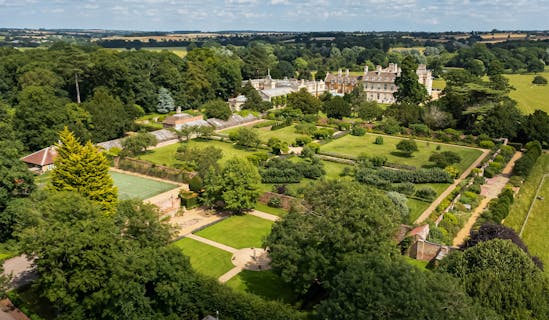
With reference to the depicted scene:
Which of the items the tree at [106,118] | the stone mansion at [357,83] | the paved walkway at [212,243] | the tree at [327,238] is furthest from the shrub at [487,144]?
the tree at [106,118]

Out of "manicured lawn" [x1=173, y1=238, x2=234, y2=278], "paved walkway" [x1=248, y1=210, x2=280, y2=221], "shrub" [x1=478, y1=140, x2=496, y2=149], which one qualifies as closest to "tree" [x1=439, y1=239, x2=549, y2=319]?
"manicured lawn" [x1=173, y1=238, x2=234, y2=278]

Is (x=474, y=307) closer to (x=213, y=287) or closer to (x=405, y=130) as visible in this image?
(x=213, y=287)

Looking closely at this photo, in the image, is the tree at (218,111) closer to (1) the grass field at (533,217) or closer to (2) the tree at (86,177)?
(2) the tree at (86,177)

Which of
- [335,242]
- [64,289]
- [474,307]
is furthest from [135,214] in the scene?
[474,307]

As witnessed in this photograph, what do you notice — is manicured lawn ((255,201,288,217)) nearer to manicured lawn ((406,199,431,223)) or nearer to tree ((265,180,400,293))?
manicured lawn ((406,199,431,223))

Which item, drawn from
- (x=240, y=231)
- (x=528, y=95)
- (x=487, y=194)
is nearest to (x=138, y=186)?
(x=240, y=231)

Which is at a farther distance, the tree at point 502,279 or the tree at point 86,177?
the tree at point 86,177
